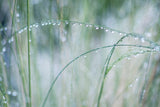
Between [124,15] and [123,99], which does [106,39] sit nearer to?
[124,15]

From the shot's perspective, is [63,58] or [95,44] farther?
[95,44]

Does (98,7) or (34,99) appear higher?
(98,7)

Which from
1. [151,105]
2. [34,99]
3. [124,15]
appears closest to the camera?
[151,105]

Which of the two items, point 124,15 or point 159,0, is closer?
point 159,0

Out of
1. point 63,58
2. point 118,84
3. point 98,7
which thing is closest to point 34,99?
point 63,58

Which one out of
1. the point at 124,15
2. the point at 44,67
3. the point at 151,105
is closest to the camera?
the point at 151,105

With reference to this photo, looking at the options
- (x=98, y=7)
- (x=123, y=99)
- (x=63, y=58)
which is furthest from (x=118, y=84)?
(x=98, y=7)

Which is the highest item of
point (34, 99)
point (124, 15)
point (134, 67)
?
point (124, 15)

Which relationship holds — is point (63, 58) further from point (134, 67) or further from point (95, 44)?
point (95, 44)

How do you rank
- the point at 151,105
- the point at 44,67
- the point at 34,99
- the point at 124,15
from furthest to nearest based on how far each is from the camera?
the point at 124,15 < the point at 44,67 < the point at 34,99 < the point at 151,105
